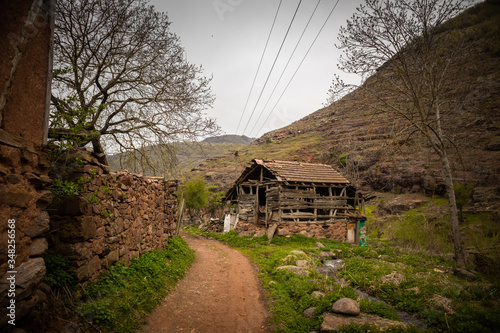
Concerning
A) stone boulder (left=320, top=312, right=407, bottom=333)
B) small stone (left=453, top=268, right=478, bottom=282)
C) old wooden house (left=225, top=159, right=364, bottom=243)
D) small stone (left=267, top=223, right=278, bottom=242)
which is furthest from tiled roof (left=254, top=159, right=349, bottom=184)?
stone boulder (left=320, top=312, right=407, bottom=333)

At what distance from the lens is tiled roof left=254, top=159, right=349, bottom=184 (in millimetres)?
15424

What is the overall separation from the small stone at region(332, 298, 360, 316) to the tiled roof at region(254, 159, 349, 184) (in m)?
10.4

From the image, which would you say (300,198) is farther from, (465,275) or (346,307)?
(346,307)

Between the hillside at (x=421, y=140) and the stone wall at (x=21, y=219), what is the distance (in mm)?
10245

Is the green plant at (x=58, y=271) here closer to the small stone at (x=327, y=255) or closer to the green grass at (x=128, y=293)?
the green grass at (x=128, y=293)

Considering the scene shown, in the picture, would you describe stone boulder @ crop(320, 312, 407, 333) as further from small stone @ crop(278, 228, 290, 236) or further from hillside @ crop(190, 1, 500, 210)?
small stone @ crop(278, 228, 290, 236)

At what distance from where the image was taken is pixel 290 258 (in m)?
8.55

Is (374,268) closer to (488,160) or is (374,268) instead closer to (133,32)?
(133,32)

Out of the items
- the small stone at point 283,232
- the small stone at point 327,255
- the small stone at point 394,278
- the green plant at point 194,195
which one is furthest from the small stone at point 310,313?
the green plant at point 194,195

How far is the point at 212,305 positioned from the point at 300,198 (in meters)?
11.3

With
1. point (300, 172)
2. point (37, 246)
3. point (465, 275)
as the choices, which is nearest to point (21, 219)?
point (37, 246)

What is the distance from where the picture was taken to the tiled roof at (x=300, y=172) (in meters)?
15.4

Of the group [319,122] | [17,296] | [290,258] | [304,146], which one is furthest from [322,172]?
[319,122]

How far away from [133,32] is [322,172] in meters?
14.8
